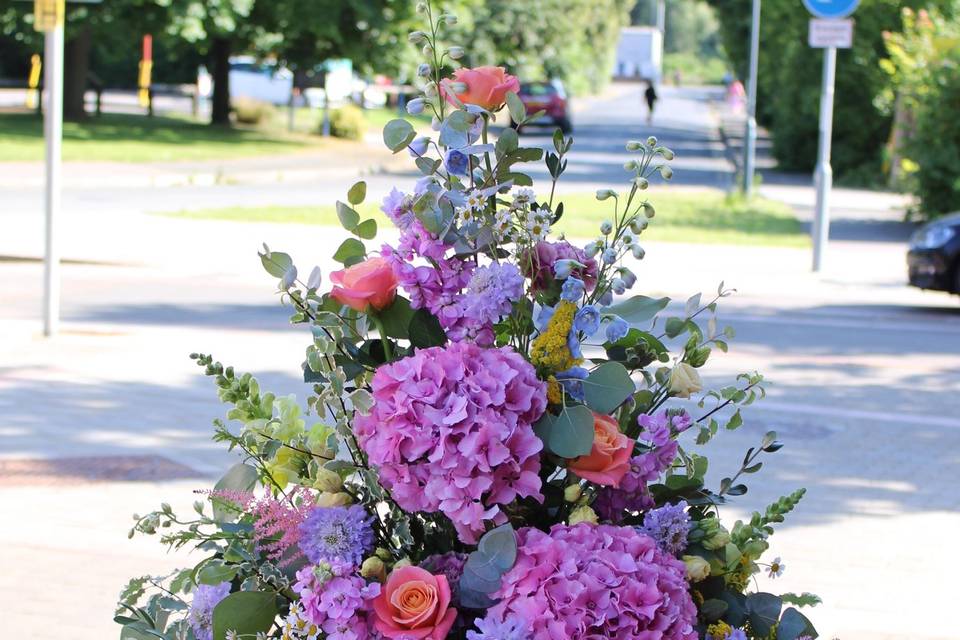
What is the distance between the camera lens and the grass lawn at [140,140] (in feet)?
94.2

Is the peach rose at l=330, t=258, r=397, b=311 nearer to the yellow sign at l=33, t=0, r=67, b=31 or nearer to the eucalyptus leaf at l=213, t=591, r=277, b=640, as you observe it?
the eucalyptus leaf at l=213, t=591, r=277, b=640

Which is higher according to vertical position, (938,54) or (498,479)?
(938,54)

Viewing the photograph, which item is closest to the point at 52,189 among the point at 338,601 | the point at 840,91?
the point at 338,601

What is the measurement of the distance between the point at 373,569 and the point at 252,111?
1584 inches

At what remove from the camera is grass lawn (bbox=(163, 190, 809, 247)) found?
65.6 ft

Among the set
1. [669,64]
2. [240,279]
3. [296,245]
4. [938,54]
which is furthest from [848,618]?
[669,64]

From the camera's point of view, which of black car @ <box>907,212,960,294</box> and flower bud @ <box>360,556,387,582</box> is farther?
black car @ <box>907,212,960,294</box>

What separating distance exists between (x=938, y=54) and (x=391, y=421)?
21.3m

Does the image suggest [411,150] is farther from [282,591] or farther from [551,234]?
[282,591]

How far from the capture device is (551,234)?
2.53 metres

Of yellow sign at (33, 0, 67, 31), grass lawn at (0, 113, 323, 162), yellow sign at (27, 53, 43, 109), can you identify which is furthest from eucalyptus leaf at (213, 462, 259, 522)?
yellow sign at (27, 53, 43, 109)

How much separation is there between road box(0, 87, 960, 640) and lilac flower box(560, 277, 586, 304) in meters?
3.04

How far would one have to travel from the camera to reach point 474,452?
2.19 m

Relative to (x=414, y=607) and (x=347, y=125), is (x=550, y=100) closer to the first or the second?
(x=347, y=125)
